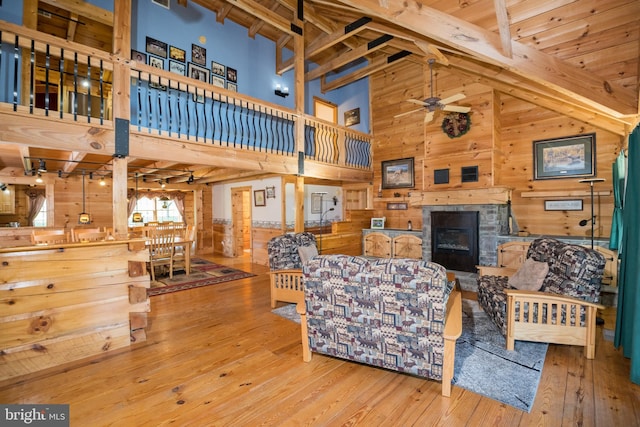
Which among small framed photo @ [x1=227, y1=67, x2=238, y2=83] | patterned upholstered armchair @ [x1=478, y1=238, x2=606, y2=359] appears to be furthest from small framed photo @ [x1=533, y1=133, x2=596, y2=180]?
small framed photo @ [x1=227, y1=67, x2=238, y2=83]

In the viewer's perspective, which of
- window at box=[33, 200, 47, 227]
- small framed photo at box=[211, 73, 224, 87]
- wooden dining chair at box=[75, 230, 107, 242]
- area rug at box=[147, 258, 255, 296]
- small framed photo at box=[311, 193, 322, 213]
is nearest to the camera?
area rug at box=[147, 258, 255, 296]

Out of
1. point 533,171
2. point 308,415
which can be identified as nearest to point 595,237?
point 533,171

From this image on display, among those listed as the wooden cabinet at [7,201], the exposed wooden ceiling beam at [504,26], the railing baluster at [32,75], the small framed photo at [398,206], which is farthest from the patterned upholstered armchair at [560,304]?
the wooden cabinet at [7,201]

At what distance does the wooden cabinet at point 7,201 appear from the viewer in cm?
732

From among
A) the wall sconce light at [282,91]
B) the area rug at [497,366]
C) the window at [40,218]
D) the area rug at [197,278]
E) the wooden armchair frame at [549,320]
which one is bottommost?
the area rug at [497,366]

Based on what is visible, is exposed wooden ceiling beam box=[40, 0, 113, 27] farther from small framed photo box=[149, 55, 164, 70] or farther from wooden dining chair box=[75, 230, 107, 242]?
wooden dining chair box=[75, 230, 107, 242]


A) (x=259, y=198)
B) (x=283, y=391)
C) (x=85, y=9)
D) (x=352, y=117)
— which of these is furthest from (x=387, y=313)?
(x=352, y=117)

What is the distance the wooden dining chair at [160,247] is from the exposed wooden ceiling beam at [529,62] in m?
Result: 5.04

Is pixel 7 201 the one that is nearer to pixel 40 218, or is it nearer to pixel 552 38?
pixel 40 218

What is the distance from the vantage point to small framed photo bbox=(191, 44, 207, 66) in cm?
573

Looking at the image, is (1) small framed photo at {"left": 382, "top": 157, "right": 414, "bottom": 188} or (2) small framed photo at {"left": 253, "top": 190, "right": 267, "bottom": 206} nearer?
(1) small framed photo at {"left": 382, "top": 157, "right": 414, "bottom": 188}

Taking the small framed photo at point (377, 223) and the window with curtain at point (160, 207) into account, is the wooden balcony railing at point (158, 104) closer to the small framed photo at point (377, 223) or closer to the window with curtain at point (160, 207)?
the small framed photo at point (377, 223)

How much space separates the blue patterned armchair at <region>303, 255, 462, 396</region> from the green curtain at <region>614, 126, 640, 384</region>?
1240 millimetres

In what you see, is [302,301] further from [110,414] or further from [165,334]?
[165,334]
